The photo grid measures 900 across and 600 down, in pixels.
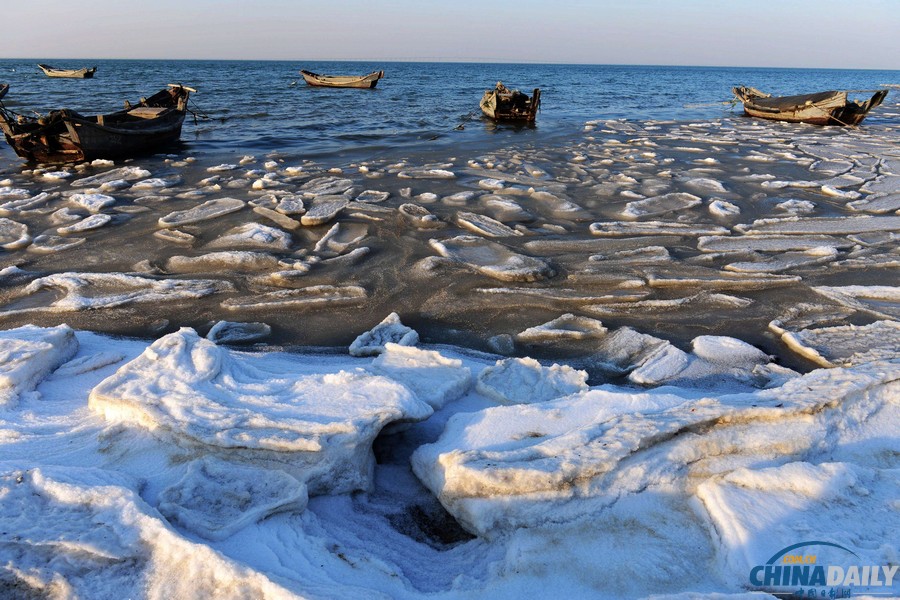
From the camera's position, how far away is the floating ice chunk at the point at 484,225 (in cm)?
561

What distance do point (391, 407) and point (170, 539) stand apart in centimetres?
97

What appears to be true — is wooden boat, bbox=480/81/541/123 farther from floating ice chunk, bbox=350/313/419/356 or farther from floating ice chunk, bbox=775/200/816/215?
floating ice chunk, bbox=350/313/419/356

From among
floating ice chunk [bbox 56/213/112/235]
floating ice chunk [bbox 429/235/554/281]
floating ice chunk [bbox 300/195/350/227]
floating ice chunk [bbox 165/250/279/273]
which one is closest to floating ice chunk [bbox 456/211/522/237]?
floating ice chunk [bbox 429/235/554/281]

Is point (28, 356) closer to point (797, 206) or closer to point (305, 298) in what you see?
point (305, 298)

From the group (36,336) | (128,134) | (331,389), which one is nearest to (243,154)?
(128,134)

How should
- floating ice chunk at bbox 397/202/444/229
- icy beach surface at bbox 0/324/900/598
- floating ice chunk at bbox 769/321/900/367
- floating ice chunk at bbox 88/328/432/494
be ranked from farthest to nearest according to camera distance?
floating ice chunk at bbox 397/202/444/229 < floating ice chunk at bbox 769/321/900/367 < floating ice chunk at bbox 88/328/432/494 < icy beach surface at bbox 0/324/900/598

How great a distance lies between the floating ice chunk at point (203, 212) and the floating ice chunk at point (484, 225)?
2.75 m

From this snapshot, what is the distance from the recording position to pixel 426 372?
2920mm

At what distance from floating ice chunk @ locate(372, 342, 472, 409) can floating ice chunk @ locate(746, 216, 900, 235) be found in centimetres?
416

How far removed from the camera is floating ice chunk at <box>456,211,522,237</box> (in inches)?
221

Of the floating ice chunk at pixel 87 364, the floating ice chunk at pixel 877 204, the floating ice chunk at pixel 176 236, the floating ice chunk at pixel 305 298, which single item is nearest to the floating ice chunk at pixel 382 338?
the floating ice chunk at pixel 305 298

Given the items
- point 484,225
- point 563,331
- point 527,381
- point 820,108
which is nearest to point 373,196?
point 484,225

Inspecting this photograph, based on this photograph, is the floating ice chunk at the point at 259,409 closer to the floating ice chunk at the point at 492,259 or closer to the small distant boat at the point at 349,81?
the floating ice chunk at the point at 492,259

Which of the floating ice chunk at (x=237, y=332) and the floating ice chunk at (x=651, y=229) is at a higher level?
the floating ice chunk at (x=651, y=229)
